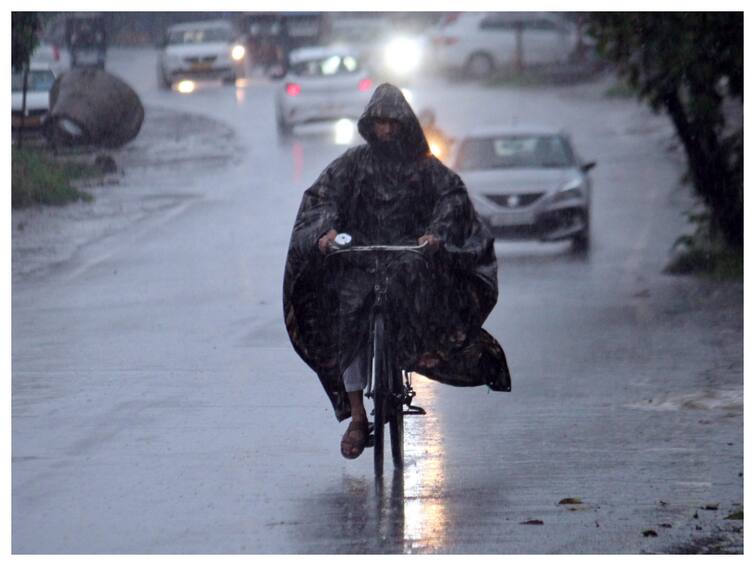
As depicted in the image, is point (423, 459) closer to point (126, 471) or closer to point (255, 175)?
point (126, 471)

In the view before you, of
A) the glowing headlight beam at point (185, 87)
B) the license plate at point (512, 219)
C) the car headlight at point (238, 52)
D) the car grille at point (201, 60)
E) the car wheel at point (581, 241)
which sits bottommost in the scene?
the car wheel at point (581, 241)

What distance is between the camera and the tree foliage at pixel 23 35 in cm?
2234

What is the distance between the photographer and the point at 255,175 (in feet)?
96.3

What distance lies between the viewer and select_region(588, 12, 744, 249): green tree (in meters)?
16.7

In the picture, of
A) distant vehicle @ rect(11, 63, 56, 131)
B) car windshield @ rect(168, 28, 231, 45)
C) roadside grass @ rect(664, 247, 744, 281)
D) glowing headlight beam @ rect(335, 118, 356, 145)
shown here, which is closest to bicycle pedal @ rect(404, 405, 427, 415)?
roadside grass @ rect(664, 247, 744, 281)

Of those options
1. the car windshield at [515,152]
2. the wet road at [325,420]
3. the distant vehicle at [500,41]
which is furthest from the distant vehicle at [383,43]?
the wet road at [325,420]

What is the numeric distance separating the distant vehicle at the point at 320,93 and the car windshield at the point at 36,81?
15.9 feet

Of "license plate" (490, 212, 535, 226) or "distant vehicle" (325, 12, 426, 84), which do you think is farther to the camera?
"distant vehicle" (325, 12, 426, 84)

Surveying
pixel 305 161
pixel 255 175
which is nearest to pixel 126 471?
pixel 255 175

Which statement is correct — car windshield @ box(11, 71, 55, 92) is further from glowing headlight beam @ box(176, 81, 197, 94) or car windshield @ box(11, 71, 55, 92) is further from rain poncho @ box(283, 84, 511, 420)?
rain poncho @ box(283, 84, 511, 420)

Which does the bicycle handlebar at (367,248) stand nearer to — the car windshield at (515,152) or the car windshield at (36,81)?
the car windshield at (515,152)

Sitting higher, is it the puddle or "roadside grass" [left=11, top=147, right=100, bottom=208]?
"roadside grass" [left=11, top=147, right=100, bottom=208]

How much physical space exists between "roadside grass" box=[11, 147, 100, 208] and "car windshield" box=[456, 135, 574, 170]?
19.5 ft

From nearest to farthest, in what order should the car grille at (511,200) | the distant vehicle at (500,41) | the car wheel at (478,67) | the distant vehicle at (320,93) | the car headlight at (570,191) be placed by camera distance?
the car grille at (511,200), the car headlight at (570,191), the distant vehicle at (320,93), the distant vehicle at (500,41), the car wheel at (478,67)
